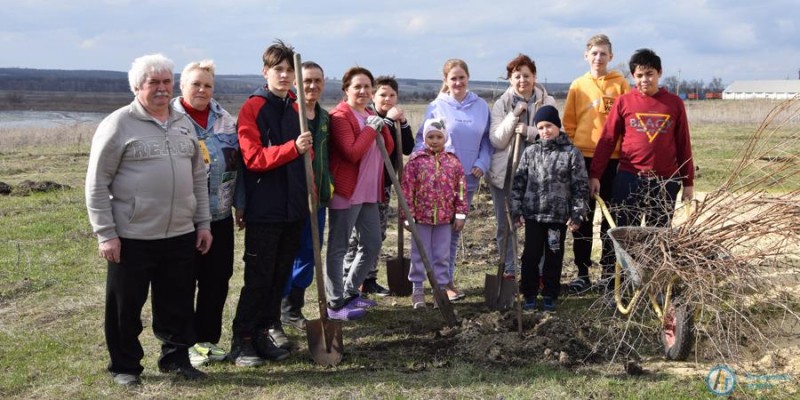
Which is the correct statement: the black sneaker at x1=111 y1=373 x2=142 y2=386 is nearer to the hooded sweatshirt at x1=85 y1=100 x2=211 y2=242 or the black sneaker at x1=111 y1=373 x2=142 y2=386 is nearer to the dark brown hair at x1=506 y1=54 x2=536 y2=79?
the hooded sweatshirt at x1=85 y1=100 x2=211 y2=242

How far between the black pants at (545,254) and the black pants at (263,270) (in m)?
1.93

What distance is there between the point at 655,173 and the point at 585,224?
2.98ft

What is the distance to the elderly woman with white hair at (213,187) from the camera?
430 cm

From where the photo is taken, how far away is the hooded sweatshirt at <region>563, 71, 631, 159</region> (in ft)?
19.4

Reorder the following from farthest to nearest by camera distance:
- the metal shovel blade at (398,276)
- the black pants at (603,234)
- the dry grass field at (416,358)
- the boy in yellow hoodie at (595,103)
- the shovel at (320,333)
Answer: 1. the metal shovel blade at (398,276)
2. the boy in yellow hoodie at (595,103)
3. the black pants at (603,234)
4. the shovel at (320,333)
5. the dry grass field at (416,358)

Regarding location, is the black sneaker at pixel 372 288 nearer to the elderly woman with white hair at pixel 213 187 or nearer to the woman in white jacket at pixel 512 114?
the woman in white jacket at pixel 512 114

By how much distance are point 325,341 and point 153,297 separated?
3.49ft

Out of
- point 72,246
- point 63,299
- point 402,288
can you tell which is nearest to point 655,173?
point 402,288

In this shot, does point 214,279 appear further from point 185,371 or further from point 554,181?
point 554,181

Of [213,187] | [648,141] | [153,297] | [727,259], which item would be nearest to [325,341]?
[153,297]

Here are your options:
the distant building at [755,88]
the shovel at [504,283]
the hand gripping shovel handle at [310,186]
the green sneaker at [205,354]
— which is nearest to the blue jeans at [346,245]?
the hand gripping shovel handle at [310,186]

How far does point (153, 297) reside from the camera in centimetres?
424

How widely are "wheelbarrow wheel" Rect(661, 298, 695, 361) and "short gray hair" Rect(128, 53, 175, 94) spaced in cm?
311

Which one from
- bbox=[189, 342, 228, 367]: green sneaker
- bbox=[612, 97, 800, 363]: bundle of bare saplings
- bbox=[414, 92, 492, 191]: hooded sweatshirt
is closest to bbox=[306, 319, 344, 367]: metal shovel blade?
bbox=[189, 342, 228, 367]: green sneaker
